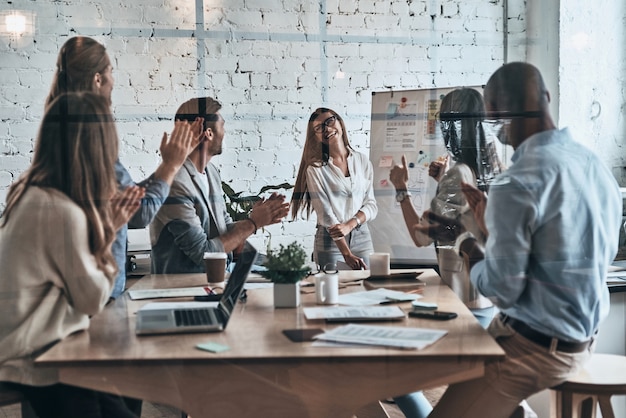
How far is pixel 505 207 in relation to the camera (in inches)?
72.4

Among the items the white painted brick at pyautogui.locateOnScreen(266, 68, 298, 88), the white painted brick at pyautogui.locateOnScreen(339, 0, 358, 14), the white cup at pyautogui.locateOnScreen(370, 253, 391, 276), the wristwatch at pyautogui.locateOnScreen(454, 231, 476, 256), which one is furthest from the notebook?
the white painted brick at pyautogui.locateOnScreen(339, 0, 358, 14)

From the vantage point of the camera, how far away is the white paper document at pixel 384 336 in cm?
175

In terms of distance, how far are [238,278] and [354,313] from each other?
1.11ft

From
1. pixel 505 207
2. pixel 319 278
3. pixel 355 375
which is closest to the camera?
pixel 355 375

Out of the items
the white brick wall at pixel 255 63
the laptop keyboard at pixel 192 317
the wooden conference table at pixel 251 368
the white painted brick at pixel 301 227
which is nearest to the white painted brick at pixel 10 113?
the white brick wall at pixel 255 63

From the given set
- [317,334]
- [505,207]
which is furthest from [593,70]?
[317,334]

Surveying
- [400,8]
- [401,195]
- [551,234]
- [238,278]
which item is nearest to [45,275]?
[238,278]

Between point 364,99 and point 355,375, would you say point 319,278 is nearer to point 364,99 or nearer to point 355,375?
point 355,375

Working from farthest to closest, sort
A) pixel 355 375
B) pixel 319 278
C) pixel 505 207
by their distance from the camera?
pixel 319 278
pixel 505 207
pixel 355 375

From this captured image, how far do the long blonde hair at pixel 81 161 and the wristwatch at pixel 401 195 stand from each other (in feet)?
2.61

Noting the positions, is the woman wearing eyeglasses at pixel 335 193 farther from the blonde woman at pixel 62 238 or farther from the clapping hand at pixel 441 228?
the blonde woman at pixel 62 238

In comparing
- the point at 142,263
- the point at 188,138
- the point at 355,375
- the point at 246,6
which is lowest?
the point at 355,375

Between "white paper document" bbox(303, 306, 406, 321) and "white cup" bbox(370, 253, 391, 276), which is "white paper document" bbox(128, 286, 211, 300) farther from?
"white cup" bbox(370, 253, 391, 276)

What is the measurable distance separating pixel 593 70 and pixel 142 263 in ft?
4.71
